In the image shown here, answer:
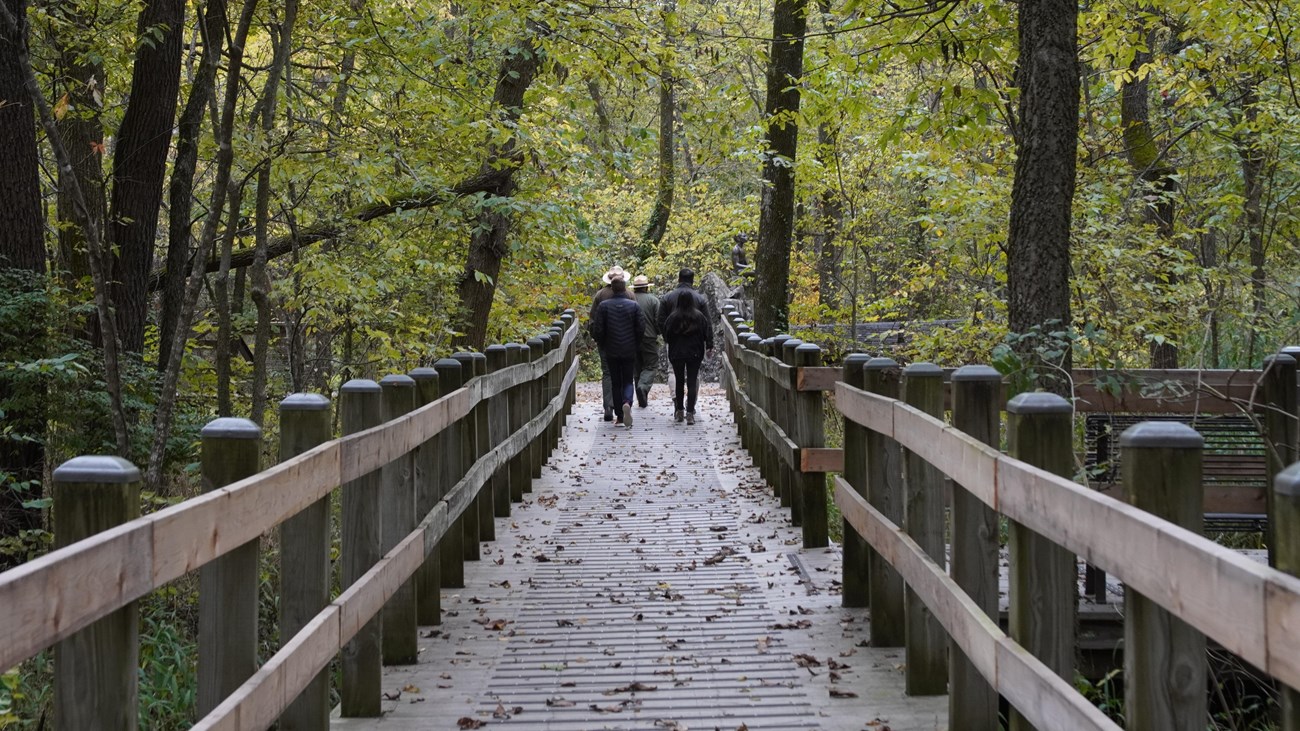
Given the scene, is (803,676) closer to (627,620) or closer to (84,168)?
(627,620)

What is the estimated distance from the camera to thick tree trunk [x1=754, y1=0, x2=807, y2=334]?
14.4m

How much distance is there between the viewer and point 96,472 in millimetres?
2527

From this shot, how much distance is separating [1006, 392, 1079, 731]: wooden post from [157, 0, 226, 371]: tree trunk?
9341 mm

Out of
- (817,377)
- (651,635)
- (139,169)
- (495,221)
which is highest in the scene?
(139,169)

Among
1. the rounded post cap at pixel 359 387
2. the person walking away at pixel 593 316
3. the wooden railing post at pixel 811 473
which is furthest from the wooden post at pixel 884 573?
the person walking away at pixel 593 316

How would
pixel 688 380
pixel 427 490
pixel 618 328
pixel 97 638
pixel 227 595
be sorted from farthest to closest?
pixel 688 380, pixel 618 328, pixel 427 490, pixel 227 595, pixel 97 638

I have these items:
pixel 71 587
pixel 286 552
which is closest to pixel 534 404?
pixel 286 552

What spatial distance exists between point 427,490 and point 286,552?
76.3 inches

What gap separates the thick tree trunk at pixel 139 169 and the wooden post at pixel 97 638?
940cm

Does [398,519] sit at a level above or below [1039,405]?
below

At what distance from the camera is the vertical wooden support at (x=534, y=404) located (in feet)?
36.0

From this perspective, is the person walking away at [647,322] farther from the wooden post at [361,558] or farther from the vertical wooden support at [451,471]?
the wooden post at [361,558]

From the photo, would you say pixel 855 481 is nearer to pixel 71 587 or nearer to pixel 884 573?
pixel 884 573

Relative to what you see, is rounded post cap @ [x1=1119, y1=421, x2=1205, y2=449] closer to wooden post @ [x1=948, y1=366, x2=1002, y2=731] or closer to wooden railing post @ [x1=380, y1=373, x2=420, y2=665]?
wooden post @ [x1=948, y1=366, x2=1002, y2=731]
